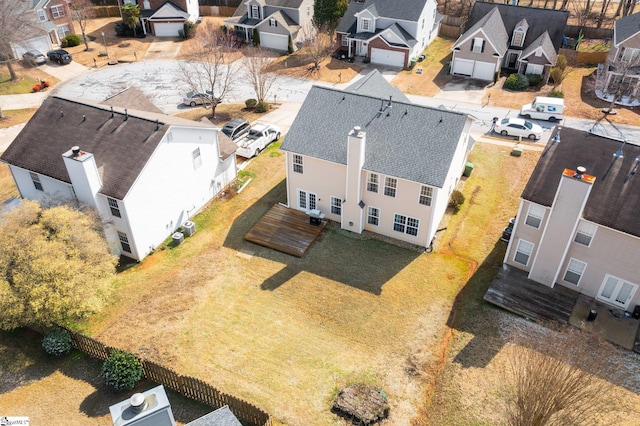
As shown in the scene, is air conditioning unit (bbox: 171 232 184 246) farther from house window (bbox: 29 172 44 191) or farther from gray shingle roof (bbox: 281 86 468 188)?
house window (bbox: 29 172 44 191)

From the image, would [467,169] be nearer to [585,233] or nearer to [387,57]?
[585,233]

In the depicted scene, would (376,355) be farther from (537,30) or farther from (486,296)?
(537,30)

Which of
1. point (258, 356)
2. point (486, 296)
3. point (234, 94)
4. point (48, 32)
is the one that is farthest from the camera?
point (48, 32)

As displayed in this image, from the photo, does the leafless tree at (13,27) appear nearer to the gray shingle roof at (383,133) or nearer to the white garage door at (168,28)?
the white garage door at (168,28)

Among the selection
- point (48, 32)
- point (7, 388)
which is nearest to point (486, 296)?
point (7, 388)

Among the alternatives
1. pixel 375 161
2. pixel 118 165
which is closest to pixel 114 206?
pixel 118 165

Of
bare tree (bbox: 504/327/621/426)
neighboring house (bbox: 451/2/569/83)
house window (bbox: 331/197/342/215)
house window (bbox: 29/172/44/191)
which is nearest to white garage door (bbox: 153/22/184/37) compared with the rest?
neighboring house (bbox: 451/2/569/83)

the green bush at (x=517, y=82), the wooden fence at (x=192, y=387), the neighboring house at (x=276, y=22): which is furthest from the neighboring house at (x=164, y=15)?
the wooden fence at (x=192, y=387)
